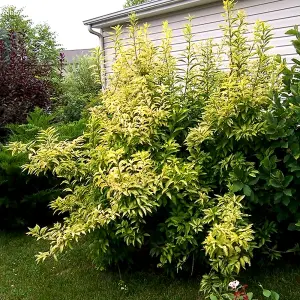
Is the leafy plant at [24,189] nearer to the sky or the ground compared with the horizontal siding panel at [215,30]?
nearer to the ground

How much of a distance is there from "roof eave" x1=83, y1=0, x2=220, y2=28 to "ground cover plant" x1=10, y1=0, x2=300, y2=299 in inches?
134

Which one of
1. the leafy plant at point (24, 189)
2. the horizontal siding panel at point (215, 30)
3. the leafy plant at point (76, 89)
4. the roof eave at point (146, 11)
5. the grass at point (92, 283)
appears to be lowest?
the grass at point (92, 283)

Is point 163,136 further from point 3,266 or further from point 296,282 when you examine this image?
point 3,266

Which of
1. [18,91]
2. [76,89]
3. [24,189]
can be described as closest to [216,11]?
[18,91]

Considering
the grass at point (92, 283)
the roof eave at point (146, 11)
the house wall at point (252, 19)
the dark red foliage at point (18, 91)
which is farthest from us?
the roof eave at point (146, 11)

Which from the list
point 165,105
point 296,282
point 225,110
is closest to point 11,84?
point 165,105

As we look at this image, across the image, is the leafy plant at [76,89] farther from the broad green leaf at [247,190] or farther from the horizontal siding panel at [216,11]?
the broad green leaf at [247,190]

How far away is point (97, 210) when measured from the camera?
305 cm

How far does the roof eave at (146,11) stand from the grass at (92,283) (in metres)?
4.42

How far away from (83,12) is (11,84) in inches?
680

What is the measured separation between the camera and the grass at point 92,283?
3.24 m

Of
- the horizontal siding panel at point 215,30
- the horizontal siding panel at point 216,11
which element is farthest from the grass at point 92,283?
the horizontal siding panel at point 216,11

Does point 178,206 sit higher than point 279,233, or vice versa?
point 178,206

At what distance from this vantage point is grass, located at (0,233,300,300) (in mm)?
3244
